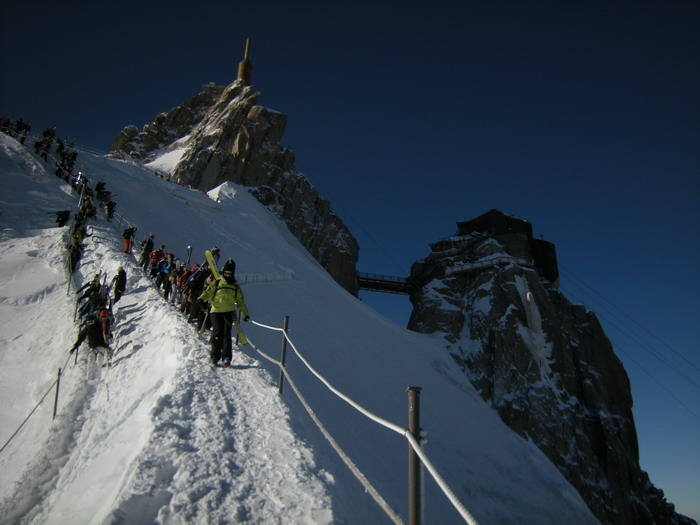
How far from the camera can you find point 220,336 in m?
6.73

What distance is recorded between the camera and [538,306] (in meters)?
44.6

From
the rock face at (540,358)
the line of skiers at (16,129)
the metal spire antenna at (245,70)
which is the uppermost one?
the metal spire antenna at (245,70)

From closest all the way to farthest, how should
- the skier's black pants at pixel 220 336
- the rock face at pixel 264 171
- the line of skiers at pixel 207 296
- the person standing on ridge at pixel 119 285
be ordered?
1. the skier's black pants at pixel 220 336
2. the line of skiers at pixel 207 296
3. the person standing on ridge at pixel 119 285
4. the rock face at pixel 264 171

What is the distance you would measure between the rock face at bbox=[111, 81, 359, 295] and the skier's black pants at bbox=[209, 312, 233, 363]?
47.7 metres

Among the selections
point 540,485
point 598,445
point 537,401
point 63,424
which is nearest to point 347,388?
point 63,424

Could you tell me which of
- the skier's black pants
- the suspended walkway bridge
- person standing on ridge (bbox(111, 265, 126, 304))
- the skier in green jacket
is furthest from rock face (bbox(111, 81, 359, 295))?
the skier's black pants

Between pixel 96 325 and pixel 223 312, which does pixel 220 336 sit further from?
pixel 96 325

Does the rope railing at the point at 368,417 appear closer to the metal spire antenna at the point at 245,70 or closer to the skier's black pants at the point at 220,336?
the skier's black pants at the point at 220,336

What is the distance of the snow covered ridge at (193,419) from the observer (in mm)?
3578

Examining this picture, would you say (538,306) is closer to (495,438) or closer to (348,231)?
(495,438)

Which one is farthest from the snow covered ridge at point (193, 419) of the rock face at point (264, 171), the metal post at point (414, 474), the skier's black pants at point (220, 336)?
the rock face at point (264, 171)

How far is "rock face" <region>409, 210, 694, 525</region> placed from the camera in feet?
119

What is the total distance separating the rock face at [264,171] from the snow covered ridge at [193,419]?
106ft

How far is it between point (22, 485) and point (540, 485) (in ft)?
74.3
